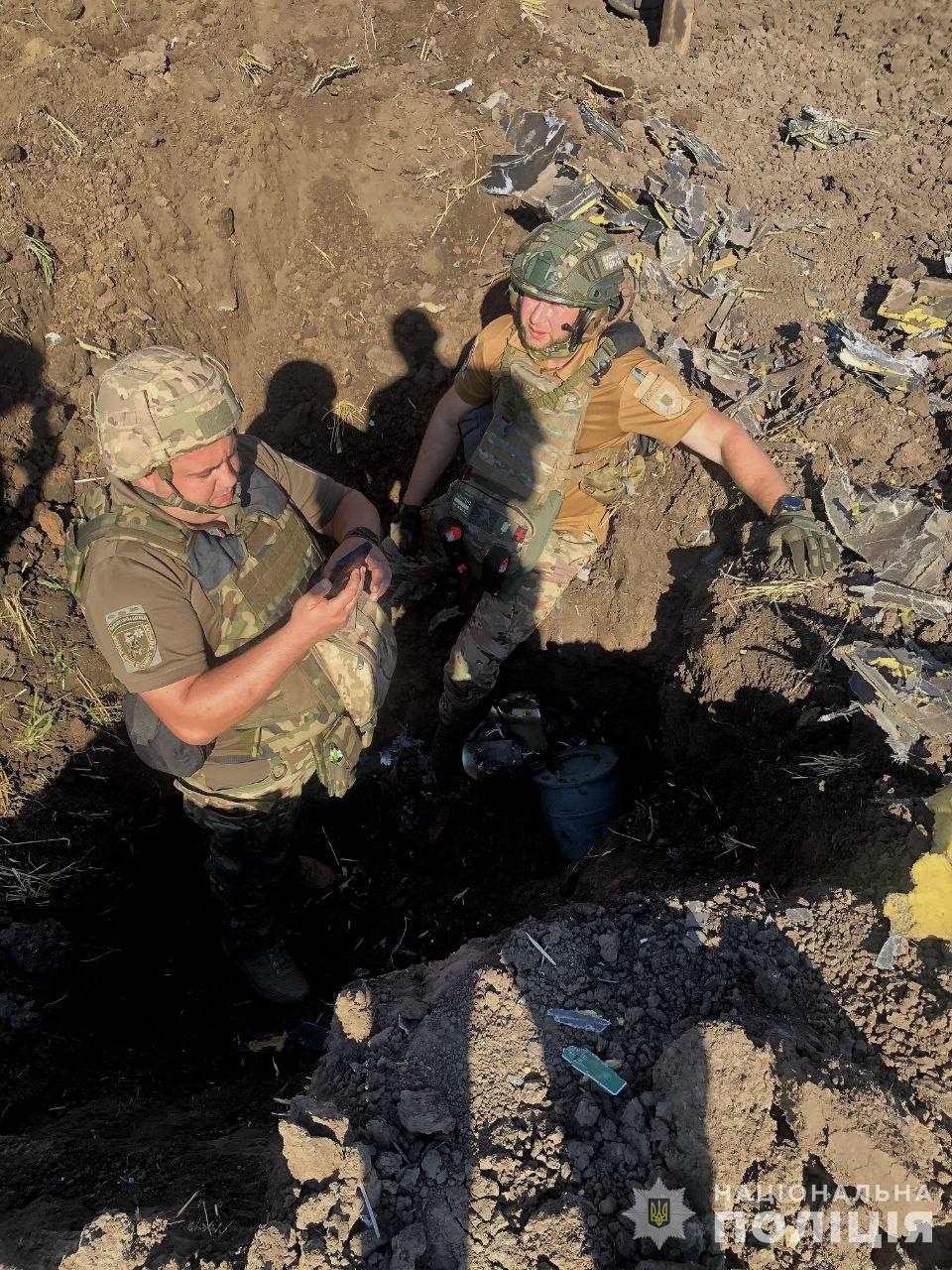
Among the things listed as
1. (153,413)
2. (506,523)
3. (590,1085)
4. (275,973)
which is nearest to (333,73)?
(506,523)

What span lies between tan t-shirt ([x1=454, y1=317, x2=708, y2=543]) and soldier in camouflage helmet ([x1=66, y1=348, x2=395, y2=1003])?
964 millimetres

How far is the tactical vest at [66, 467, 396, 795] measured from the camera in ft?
8.10

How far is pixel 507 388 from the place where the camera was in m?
3.65

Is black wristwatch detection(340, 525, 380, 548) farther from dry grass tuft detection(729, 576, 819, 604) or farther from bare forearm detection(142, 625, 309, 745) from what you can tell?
dry grass tuft detection(729, 576, 819, 604)

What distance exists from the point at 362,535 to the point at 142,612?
102cm

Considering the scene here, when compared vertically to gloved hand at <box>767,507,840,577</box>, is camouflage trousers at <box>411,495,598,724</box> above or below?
below

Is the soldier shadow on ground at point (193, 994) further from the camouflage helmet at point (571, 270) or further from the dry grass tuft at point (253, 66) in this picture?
the dry grass tuft at point (253, 66)

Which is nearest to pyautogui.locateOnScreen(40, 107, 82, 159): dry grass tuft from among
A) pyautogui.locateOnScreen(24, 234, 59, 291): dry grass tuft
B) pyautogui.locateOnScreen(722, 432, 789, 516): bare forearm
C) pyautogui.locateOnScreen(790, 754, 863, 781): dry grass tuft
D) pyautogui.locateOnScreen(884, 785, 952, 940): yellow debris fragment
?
pyautogui.locateOnScreen(24, 234, 59, 291): dry grass tuft

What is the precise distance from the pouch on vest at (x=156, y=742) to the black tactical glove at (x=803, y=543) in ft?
8.23

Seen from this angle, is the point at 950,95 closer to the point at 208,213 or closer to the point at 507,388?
the point at 507,388

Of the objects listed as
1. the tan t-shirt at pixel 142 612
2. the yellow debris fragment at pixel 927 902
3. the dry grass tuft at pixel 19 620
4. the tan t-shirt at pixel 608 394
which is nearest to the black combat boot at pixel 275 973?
the tan t-shirt at pixel 142 612

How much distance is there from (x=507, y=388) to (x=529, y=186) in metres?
1.95

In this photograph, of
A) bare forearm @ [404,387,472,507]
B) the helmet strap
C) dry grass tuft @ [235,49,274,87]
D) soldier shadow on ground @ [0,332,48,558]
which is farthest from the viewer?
dry grass tuft @ [235,49,274,87]

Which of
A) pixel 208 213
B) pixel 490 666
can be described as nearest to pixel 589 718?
pixel 490 666
